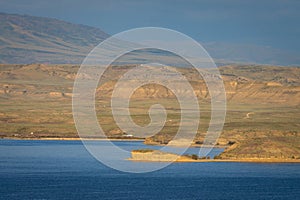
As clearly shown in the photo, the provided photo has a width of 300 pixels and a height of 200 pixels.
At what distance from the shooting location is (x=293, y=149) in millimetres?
113000

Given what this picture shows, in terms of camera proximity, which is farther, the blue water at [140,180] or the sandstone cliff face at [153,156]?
the sandstone cliff face at [153,156]

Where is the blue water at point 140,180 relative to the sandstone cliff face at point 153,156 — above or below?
below

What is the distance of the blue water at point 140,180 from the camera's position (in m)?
74.2

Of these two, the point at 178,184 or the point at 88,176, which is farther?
the point at 88,176

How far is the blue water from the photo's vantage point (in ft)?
243

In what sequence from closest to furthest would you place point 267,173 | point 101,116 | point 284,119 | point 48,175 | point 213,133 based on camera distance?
point 48,175 → point 267,173 → point 213,133 → point 284,119 → point 101,116

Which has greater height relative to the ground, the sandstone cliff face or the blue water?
the sandstone cliff face

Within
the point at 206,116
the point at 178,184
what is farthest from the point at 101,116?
the point at 178,184

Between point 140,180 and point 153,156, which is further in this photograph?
point 153,156

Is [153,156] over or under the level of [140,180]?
over

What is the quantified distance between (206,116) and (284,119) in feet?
64.2

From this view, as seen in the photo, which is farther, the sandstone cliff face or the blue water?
the sandstone cliff face

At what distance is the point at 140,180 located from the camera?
86562mm

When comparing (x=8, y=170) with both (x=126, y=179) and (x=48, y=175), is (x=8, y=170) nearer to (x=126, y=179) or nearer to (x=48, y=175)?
(x=48, y=175)
